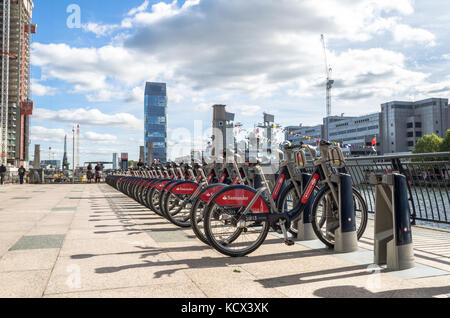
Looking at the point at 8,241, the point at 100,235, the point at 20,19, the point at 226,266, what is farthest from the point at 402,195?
the point at 20,19

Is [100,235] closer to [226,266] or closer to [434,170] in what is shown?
[226,266]

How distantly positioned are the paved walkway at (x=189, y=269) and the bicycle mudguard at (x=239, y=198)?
0.53 meters

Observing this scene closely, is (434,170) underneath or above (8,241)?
above

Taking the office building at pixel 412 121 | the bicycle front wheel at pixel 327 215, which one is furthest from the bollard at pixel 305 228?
the office building at pixel 412 121

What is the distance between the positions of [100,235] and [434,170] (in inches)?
215

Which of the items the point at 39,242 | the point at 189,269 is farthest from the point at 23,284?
the point at 39,242

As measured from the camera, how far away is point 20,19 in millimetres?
136000

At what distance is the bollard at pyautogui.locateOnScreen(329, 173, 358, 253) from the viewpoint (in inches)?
186

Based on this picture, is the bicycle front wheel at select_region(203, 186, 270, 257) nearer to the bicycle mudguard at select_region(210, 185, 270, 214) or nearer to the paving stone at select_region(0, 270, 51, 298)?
the bicycle mudguard at select_region(210, 185, 270, 214)

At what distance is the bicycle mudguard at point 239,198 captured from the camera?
456cm

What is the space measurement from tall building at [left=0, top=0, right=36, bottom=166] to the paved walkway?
128 metres

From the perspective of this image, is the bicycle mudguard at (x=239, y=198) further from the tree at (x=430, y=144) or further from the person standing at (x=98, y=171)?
the tree at (x=430, y=144)

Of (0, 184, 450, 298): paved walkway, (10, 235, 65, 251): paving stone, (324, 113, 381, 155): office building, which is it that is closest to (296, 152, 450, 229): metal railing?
(0, 184, 450, 298): paved walkway

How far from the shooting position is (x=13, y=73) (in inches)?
5364
